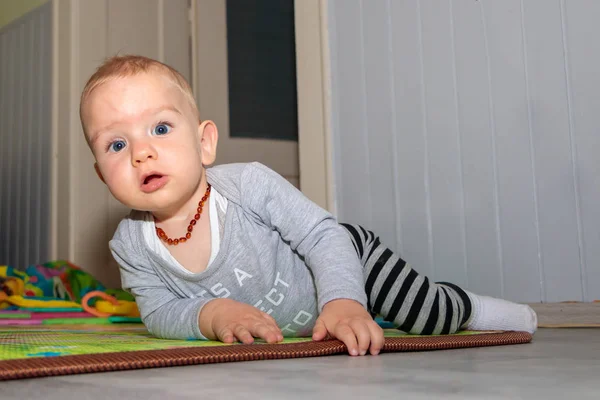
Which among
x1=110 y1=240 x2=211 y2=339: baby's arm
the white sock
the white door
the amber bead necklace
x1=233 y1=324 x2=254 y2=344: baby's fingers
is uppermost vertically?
the white door

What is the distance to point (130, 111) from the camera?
3.40ft

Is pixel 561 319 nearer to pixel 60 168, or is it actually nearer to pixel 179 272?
pixel 179 272

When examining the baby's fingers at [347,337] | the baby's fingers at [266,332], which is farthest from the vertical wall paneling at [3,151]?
the baby's fingers at [347,337]

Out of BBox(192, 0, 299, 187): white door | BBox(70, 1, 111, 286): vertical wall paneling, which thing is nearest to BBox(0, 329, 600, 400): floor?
BBox(70, 1, 111, 286): vertical wall paneling

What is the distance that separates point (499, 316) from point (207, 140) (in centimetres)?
61

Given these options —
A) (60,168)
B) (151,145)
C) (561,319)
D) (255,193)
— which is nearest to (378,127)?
(561,319)

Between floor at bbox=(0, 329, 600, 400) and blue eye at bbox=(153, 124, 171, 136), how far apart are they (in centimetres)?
44

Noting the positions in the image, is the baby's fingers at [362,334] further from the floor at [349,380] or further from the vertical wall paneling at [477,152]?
the vertical wall paneling at [477,152]

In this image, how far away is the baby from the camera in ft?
3.34

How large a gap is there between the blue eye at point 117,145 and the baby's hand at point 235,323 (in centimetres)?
27

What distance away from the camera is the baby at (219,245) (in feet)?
3.34

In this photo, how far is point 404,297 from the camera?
1195mm

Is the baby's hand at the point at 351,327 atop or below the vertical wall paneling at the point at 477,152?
below

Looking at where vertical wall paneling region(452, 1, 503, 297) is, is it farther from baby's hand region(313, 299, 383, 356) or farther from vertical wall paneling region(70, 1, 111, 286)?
vertical wall paneling region(70, 1, 111, 286)
